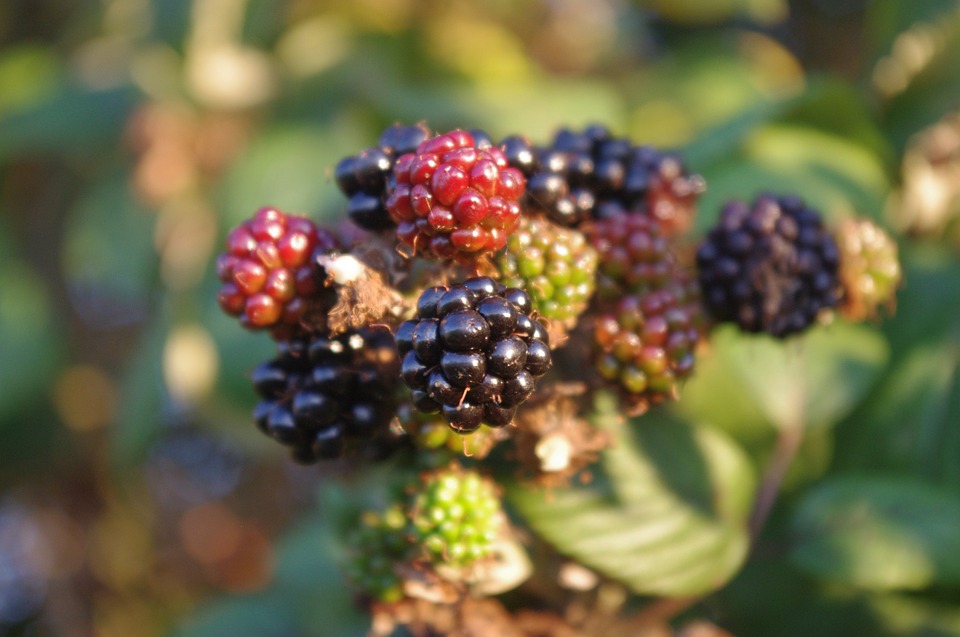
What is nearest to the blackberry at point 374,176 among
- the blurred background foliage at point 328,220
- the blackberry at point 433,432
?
the blackberry at point 433,432

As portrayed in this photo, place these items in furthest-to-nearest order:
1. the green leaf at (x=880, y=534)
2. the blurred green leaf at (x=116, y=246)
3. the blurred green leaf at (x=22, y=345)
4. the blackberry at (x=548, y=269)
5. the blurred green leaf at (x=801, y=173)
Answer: the blurred green leaf at (x=22, y=345), the blurred green leaf at (x=116, y=246), the blurred green leaf at (x=801, y=173), the green leaf at (x=880, y=534), the blackberry at (x=548, y=269)

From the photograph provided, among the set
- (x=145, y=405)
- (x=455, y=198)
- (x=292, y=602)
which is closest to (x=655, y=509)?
(x=455, y=198)

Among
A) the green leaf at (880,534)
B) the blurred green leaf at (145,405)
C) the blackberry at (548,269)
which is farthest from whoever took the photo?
the blurred green leaf at (145,405)

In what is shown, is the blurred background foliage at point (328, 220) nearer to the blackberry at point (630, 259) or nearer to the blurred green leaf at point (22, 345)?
the blurred green leaf at point (22, 345)

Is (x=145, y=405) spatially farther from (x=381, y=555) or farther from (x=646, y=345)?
(x=646, y=345)

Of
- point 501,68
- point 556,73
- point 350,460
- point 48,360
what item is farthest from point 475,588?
point 556,73

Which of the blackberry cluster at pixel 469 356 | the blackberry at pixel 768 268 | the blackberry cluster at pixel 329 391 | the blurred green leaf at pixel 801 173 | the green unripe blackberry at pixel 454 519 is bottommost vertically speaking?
Result: the green unripe blackberry at pixel 454 519
